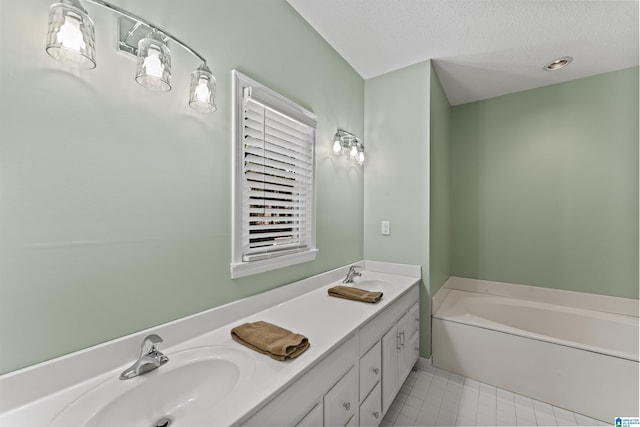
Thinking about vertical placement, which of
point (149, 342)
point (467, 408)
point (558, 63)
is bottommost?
point (467, 408)

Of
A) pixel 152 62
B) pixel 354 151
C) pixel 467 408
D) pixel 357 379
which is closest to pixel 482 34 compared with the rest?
pixel 354 151

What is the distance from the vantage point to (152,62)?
2.76 feet

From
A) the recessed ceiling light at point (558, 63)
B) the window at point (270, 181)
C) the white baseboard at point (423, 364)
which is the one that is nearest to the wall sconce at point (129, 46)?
the window at point (270, 181)

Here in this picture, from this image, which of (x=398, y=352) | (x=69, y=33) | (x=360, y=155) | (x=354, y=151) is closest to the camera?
(x=69, y=33)

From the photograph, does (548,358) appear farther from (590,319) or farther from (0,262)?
(0,262)

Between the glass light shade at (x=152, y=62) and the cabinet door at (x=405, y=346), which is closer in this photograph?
the glass light shade at (x=152, y=62)

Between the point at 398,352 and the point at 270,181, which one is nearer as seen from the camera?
the point at 270,181

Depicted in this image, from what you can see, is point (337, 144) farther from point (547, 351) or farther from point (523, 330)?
point (523, 330)

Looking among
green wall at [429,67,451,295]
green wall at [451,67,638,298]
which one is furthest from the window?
green wall at [451,67,638,298]

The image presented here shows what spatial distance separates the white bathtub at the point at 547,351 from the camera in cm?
164

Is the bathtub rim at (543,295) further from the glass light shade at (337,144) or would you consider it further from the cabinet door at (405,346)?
the glass light shade at (337,144)

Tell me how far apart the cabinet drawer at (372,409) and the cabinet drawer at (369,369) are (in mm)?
41

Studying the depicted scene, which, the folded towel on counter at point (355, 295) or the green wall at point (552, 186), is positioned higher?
the green wall at point (552, 186)

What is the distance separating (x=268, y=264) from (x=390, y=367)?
968mm
